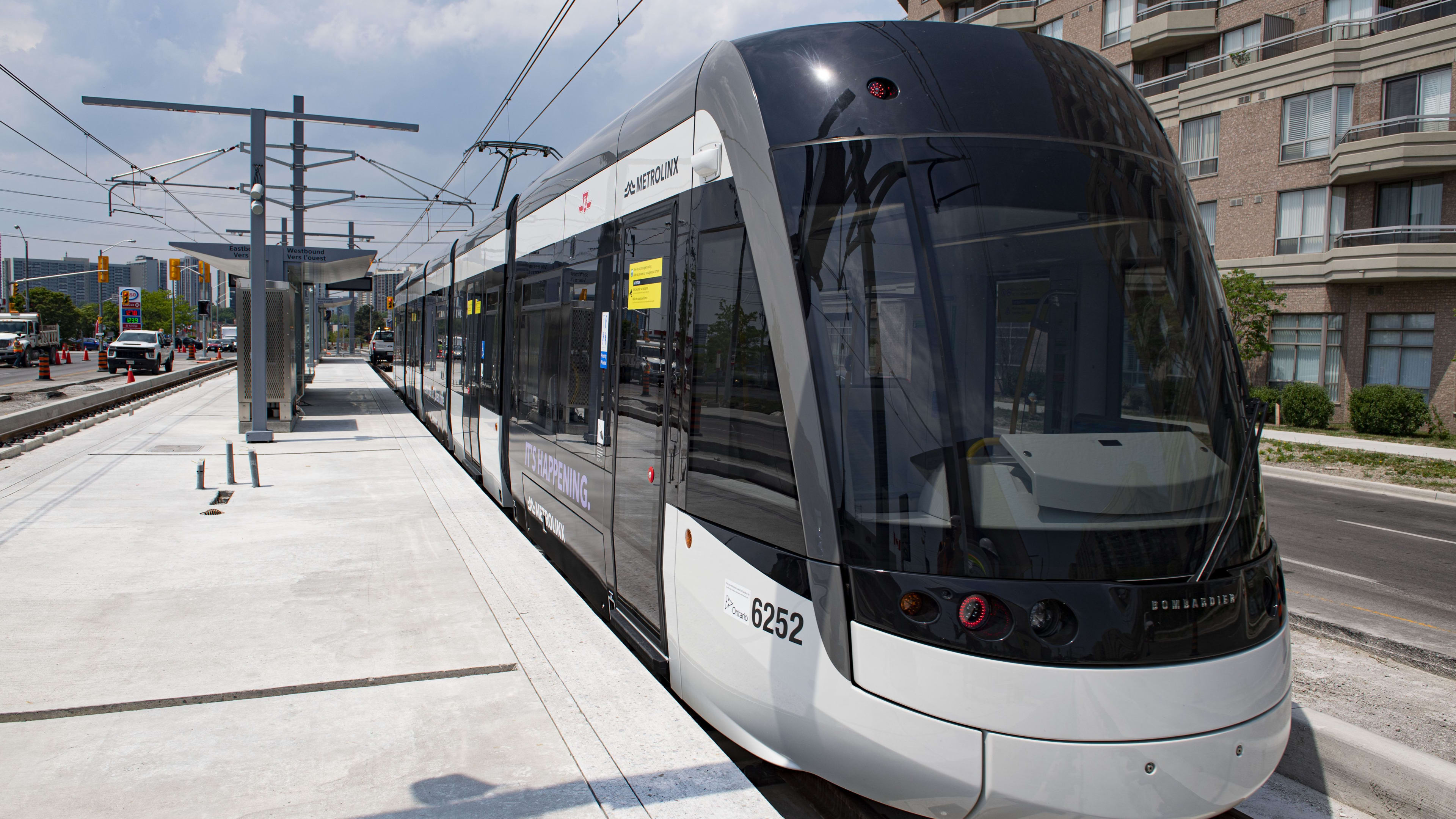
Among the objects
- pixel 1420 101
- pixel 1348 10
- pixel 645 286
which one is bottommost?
pixel 645 286

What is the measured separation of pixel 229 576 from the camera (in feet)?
22.9

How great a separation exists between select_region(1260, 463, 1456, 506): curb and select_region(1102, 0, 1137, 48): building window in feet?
73.6

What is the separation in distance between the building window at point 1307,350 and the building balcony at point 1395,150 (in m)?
4.25

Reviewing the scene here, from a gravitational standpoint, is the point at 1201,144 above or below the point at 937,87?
above

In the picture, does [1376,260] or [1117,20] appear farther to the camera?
[1117,20]

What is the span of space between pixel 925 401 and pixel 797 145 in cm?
115

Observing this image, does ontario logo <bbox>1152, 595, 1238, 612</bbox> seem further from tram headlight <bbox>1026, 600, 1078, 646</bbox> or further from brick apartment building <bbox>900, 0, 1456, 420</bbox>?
brick apartment building <bbox>900, 0, 1456, 420</bbox>

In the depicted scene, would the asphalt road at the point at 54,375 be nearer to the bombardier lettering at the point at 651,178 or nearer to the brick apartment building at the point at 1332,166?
the bombardier lettering at the point at 651,178

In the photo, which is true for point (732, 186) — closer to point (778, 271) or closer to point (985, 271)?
point (778, 271)

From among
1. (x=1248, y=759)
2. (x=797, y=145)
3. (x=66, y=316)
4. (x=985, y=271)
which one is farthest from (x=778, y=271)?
(x=66, y=316)

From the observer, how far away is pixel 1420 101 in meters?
26.4

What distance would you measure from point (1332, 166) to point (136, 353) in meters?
43.9

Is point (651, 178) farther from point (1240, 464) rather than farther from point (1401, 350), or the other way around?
point (1401, 350)

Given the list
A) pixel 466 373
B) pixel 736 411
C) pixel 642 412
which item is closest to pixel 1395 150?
pixel 466 373
